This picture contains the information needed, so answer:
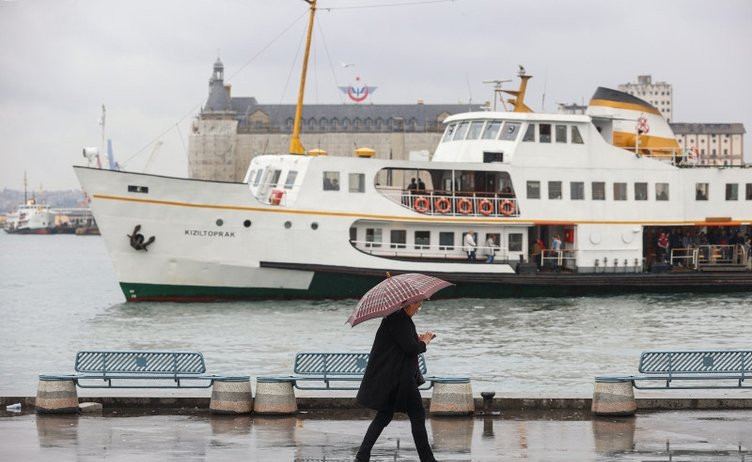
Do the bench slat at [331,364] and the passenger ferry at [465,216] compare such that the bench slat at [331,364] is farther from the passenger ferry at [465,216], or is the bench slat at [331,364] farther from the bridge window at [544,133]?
the bridge window at [544,133]

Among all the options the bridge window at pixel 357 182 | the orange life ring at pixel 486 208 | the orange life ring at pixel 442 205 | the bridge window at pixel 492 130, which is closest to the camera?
the bridge window at pixel 357 182

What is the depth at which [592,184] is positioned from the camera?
38.6 m

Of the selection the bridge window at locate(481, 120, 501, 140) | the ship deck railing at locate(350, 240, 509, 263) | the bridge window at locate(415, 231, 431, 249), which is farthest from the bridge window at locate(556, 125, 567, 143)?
the bridge window at locate(415, 231, 431, 249)

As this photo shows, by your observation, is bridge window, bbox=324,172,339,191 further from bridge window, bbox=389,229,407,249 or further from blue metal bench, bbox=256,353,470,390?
blue metal bench, bbox=256,353,470,390

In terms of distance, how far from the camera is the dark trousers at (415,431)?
11578mm

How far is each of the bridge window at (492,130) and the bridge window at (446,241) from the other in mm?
3363

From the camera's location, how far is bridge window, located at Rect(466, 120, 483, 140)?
38719 mm

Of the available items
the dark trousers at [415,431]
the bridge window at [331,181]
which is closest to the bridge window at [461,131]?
the bridge window at [331,181]

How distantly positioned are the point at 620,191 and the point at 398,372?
93.9 ft

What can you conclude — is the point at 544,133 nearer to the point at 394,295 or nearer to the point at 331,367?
the point at 331,367

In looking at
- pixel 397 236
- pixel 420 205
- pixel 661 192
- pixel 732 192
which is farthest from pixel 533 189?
pixel 732 192

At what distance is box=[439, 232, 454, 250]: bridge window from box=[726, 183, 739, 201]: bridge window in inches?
392

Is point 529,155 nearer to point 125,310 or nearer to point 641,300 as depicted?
point 641,300

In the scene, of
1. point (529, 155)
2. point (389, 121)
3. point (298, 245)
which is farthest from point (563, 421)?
point (389, 121)
